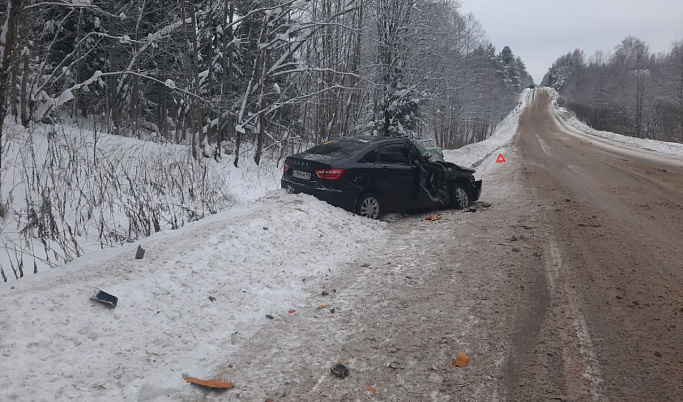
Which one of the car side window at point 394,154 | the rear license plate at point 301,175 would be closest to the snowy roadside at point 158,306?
the rear license plate at point 301,175

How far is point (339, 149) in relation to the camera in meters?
8.00

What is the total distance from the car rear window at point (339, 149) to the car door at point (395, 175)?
52 centimetres

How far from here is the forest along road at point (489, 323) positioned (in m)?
2.96

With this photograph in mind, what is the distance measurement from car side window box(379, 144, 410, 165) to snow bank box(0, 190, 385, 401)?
2.58 m

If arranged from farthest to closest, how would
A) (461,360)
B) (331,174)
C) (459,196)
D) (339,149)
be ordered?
(459,196)
(339,149)
(331,174)
(461,360)

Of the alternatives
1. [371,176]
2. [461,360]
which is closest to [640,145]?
[371,176]

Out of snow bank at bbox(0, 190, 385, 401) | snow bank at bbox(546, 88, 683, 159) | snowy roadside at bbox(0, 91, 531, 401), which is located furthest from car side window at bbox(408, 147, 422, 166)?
snow bank at bbox(546, 88, 683, 159)

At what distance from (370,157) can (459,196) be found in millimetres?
2710

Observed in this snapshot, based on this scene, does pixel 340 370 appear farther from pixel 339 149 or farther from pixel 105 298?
pixel 339 149

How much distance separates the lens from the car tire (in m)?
9.21

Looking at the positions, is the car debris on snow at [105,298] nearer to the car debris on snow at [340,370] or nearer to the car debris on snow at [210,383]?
the car debris on snow at [210,383]

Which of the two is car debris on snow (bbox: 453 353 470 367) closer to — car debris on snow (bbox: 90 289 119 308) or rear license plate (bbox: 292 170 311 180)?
car debris on snow (bbox: 90 289 119 308)

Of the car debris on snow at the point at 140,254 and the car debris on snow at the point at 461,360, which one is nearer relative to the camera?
the car debris on snow at the point at 461,360

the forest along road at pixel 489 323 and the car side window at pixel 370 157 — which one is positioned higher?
the car side window at pixel 370 157
